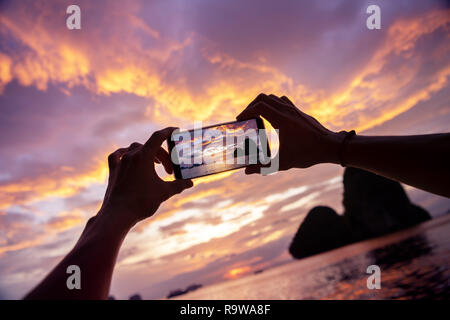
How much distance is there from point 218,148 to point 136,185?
1252mm

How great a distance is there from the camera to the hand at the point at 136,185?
173cm

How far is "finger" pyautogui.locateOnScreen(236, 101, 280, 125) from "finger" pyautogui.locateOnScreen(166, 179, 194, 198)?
888 millimetres

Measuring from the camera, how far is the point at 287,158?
251cm

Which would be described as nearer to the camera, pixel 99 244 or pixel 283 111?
pixel 99 244

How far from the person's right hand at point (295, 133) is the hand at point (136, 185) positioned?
98cm

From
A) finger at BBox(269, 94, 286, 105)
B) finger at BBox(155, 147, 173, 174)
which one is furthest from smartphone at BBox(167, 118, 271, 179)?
finger at BBox(269, 94, 286, 105)

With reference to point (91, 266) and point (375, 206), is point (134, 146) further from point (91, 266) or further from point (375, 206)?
point (375, 206)

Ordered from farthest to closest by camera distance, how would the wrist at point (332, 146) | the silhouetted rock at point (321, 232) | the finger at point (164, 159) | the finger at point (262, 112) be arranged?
1. the silhouetted rock at point (321, 232)
2. the finger at point (164, 159)
3. the finger at point (262, 112)
4. the wrist at point (332, 146)

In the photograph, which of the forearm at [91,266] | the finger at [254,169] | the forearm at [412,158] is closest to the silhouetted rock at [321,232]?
the finger at [254,169]

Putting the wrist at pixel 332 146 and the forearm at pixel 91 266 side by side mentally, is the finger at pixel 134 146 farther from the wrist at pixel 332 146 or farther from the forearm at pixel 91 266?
the wrist at pixel 332 146
